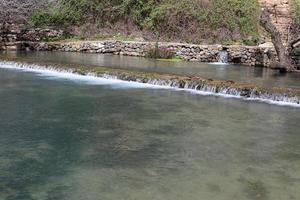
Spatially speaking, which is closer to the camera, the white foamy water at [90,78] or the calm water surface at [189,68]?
the white foamy water at [90,78]

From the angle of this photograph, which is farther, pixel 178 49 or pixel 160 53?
pixel 178 49

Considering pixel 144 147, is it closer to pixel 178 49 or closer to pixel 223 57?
pixel 223 57

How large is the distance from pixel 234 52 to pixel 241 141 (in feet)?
42.0

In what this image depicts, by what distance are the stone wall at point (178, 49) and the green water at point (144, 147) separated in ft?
27.0

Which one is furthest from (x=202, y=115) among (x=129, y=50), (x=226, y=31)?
(x=226, y=31)

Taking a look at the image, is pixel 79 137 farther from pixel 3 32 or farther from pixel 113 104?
pixel 3 32

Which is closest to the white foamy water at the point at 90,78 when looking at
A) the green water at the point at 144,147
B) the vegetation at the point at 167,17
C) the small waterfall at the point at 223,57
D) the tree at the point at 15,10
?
the green water at the point at 144,147

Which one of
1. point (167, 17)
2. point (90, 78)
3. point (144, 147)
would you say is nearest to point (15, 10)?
point (167, 17)

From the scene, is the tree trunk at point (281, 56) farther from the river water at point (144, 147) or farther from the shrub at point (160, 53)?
the river water at point (144, 147)

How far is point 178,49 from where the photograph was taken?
890 inches

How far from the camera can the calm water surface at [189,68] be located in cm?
1644

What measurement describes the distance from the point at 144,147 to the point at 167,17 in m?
18.0

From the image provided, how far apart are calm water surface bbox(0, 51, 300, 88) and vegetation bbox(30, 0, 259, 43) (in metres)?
4.05

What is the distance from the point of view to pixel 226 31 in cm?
2498
